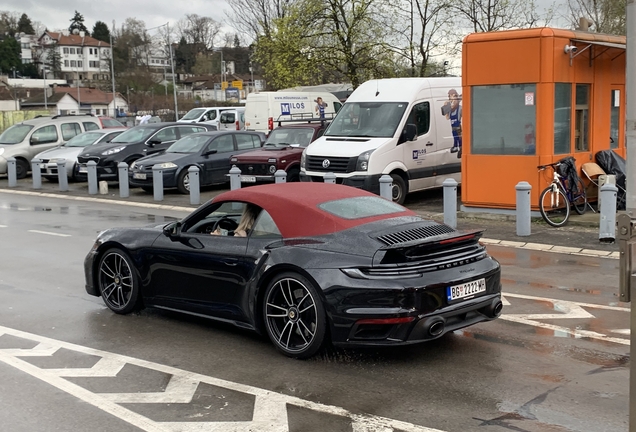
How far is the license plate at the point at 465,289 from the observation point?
6.47m

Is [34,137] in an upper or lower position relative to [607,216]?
upper

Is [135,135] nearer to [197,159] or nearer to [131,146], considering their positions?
[131,146]

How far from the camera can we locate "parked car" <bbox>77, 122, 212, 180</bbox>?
2402 cm

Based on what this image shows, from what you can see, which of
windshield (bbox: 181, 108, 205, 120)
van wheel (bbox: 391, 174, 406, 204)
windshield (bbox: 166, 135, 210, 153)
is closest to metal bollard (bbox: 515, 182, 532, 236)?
van wheel (bbox: 391, 174, 406, 204)

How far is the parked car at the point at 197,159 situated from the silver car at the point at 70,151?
4.13m

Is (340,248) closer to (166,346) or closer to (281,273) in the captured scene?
(281,273)

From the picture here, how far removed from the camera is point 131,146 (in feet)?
80.6

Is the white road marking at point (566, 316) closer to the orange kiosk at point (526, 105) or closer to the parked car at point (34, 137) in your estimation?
the orange kiosk at point (526, 105)

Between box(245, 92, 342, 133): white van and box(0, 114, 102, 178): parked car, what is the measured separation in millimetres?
6049

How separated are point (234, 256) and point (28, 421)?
2345 mm

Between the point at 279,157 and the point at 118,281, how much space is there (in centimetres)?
1206

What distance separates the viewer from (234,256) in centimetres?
721

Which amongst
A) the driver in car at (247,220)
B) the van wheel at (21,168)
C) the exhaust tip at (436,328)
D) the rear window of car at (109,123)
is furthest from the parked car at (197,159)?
the exhaust tip at (436,328)

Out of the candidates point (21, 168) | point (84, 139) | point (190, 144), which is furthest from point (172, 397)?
point (21, 168)
